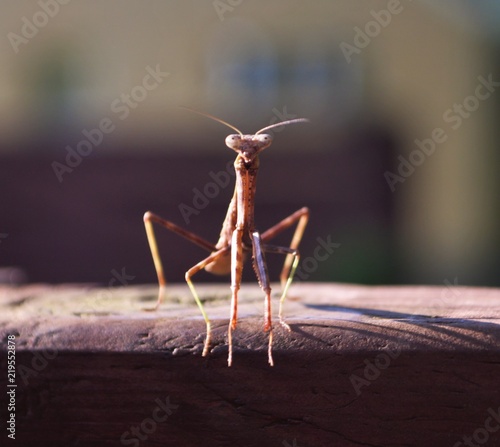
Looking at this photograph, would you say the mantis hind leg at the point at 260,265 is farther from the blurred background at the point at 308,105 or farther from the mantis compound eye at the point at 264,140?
the blurred background at the point at 308,105

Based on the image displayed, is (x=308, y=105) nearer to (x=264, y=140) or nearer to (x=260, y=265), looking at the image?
(x=264, y=140)

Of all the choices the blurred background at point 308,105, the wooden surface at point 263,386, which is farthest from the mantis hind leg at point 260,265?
the blurred background at point 308,105

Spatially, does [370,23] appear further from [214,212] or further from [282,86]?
[214,212]

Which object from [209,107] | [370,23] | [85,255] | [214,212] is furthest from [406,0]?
[85,255]

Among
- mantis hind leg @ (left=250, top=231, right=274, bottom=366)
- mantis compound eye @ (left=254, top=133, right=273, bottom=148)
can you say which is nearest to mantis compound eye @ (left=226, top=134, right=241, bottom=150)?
mantis compound eye @ (left=254, top=133, right=273, bottom=148)

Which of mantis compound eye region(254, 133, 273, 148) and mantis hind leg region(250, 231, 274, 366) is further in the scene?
mantis compound eye region(254, 133, 273, 148)

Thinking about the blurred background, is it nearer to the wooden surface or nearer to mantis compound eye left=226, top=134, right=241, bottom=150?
mantis compound eye left=226, top=134, right=241, bottom=150
